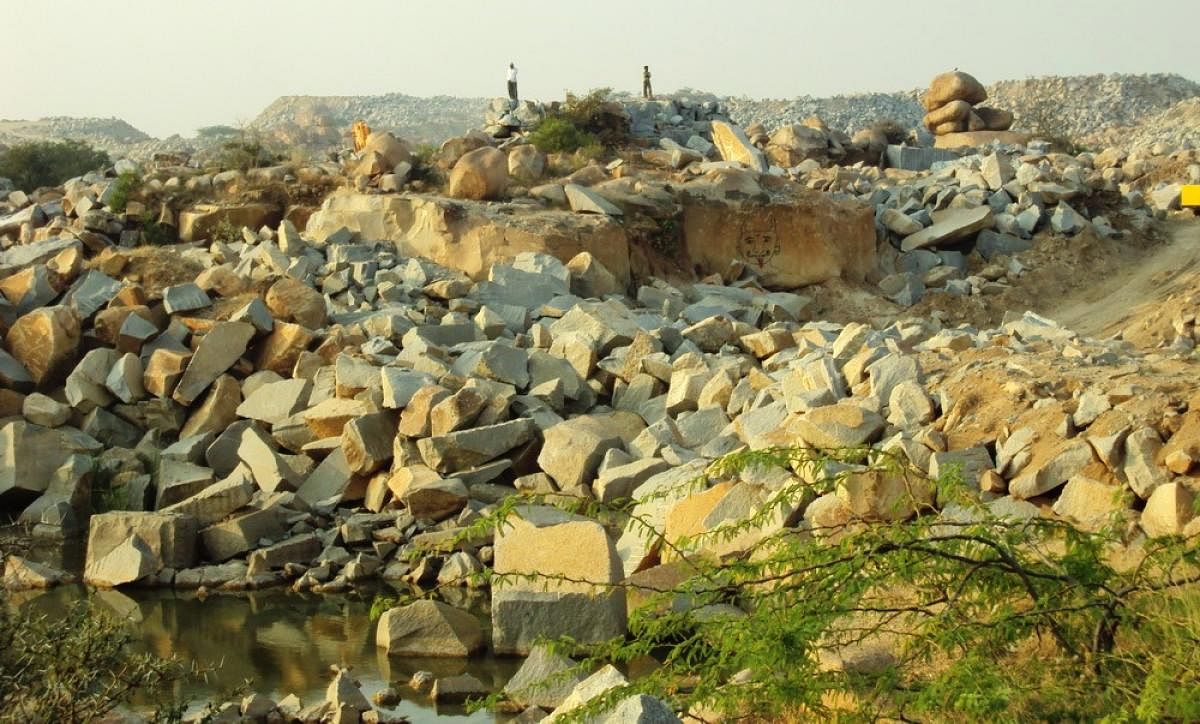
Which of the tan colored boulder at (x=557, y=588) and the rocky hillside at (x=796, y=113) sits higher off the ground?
the tan colored boulder at (x=557, y=588)

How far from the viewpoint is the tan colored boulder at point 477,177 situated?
16.0 metres

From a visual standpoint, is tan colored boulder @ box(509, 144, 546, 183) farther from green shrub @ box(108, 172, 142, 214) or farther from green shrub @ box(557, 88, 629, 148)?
green shrub @ box(108, 172, 142, 214)

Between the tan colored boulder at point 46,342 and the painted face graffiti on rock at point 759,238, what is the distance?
7.98 meters

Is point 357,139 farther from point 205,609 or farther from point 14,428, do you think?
point 205,609

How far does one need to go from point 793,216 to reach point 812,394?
770 cm

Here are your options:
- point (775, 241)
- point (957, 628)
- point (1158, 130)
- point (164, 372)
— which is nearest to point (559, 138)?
point (775, 241)

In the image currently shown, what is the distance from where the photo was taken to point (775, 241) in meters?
17.0

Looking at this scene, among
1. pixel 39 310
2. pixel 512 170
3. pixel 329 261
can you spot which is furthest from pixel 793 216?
pixel 39 310

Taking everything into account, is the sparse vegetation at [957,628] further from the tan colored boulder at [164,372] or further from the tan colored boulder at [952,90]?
the tan colored boulder at [952,90]

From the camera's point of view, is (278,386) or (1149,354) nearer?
(1149,354)

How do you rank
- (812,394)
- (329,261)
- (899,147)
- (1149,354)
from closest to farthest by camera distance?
1. (812,394)
2. (1149,354)
3. (329,261)
4. (899,147)

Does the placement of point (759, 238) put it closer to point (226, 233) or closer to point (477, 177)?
point (477, 177)

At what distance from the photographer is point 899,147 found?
23969 millimetres

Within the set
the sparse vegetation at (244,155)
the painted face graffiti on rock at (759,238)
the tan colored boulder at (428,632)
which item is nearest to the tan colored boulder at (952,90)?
the painted face graffiti on rock at (759,238)
